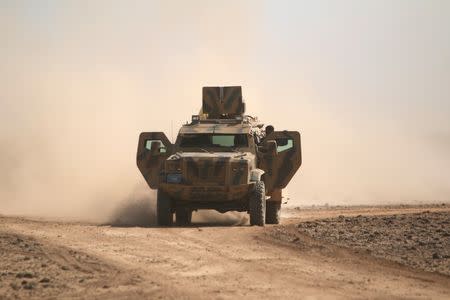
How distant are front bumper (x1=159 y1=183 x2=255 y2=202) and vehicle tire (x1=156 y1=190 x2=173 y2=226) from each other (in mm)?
130

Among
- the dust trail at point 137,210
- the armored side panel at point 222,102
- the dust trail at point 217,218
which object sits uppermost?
the armored side panel at point 222,102

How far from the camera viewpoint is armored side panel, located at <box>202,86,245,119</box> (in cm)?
2030

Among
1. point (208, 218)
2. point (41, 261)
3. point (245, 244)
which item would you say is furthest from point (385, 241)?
point (208, 218)

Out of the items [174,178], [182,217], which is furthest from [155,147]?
[174,178]

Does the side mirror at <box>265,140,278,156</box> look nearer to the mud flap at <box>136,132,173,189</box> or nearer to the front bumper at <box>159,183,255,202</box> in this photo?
the front bumper at <box>159,183,255,202</box>

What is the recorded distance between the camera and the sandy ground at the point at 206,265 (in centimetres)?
898

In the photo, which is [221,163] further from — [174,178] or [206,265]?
[206,265]

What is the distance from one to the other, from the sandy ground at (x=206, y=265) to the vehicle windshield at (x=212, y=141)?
341 centimetres

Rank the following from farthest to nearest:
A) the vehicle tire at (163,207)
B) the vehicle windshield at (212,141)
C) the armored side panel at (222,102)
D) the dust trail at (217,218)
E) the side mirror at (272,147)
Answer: the armored side panel at (222,102) < the dust trail at (217,218) < the side mirror at (272,147) < the vehicle windshield at (212,141) < the vehicle tire at (163,207)

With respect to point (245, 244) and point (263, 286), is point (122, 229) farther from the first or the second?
point (263, 286)

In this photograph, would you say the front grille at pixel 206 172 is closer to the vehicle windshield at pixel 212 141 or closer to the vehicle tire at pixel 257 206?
the vehicle tire at pixel 257 206

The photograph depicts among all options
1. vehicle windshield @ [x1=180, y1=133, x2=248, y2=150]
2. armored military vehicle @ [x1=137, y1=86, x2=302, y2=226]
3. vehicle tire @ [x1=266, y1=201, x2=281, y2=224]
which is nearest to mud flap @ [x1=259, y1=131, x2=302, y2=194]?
armored military vehicle @ [x1=137, y1=86, x2=302, y2=226]

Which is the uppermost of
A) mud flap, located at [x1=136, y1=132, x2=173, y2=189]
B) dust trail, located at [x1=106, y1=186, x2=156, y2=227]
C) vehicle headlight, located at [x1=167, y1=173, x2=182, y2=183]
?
mud flap, located at [x1=136, y1=132, x2=173, y2=189]

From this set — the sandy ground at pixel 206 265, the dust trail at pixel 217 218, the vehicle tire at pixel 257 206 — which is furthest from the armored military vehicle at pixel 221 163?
the sandy ground at pixel 206 265
